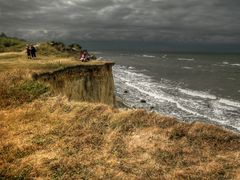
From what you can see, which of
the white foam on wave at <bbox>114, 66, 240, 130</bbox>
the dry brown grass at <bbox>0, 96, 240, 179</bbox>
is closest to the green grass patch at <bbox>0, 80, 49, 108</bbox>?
the dry brown grass at <bbox>0, 96, 240, 179</bbox>

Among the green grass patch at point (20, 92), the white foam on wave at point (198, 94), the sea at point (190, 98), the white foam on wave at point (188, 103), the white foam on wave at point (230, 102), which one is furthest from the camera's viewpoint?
the white foam on wave at point (198, 94)

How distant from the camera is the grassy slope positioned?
11867 mm

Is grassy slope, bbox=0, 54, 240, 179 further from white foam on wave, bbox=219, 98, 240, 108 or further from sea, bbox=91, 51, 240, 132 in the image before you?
white foam on wave, bbox=219, 98, 240, 108

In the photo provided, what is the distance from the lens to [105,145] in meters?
13.7

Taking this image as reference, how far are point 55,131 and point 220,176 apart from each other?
282 inches

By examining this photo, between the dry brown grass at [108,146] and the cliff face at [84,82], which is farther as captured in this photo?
the cliff face at [84,82]

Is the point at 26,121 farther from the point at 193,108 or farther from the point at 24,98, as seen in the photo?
the point at 193,108

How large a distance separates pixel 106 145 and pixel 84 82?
73.6 feet

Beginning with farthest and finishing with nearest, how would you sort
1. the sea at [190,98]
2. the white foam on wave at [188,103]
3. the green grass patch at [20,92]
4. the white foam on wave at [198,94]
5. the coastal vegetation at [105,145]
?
1. the white foam on wave at [198,94]
2. the sea at [190,98]
3. the white foam on wave at [188,103]
4. the green grass patch at [20,92]
5. the coastal vegetation at [105,145]

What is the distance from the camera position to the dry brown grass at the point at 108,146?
38.9 ft

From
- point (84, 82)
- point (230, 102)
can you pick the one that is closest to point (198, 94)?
point (230, 102)

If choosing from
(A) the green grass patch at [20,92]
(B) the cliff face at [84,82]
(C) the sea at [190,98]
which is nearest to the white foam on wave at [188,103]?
(C) the sea at [190,98]

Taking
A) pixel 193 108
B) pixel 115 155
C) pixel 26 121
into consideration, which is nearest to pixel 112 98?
pixel 193 108

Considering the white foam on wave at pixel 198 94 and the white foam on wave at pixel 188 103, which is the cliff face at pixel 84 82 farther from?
the white foam on wave at pixel 198 94
